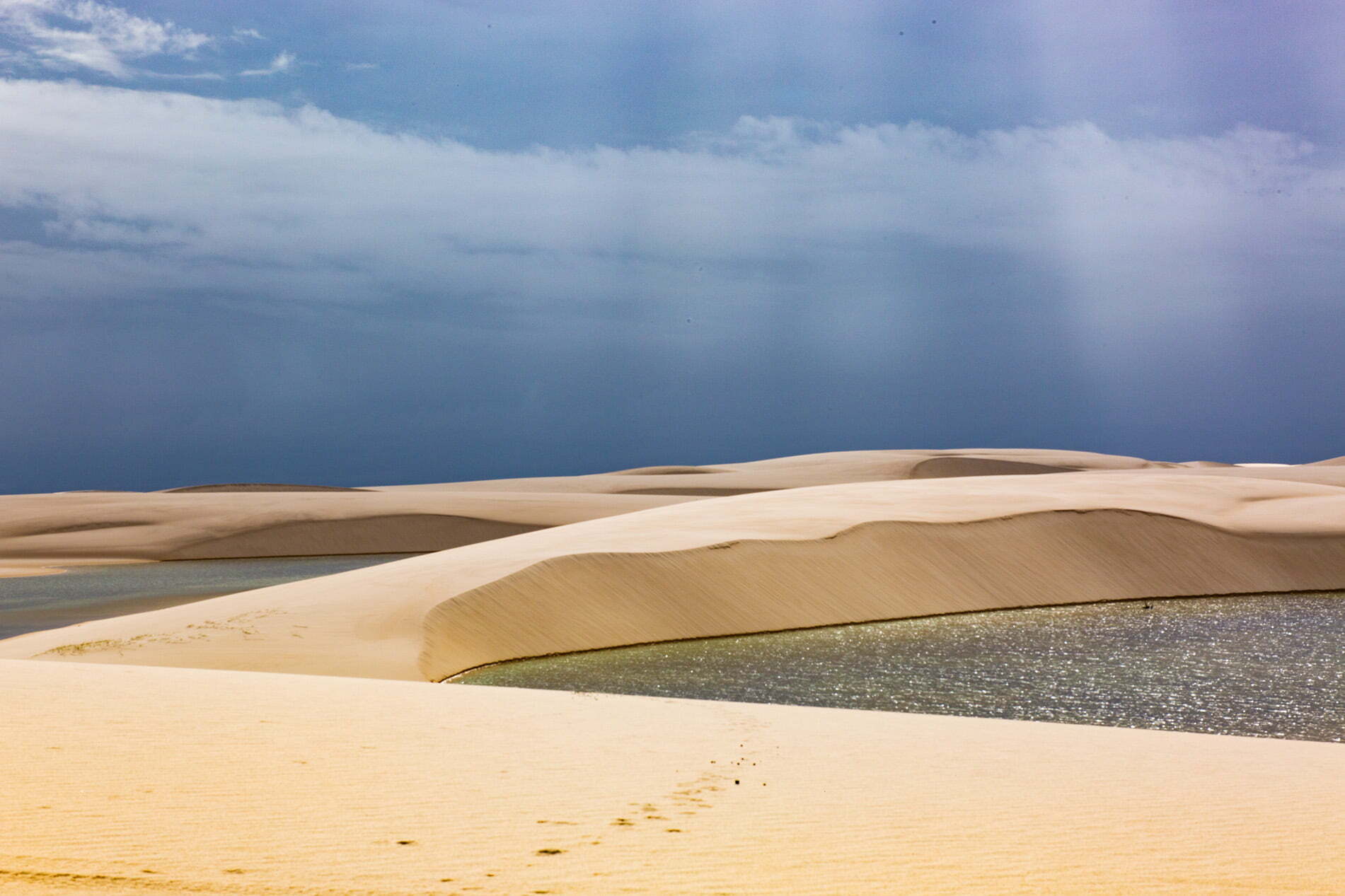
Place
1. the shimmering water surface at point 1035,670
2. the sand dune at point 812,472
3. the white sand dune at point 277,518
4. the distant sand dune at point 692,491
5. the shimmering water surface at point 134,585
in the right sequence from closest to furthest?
1. the shimmering water surface at point 1035,670
2. the shimmering water surface at point 134,585
3. the white sand dune at point 277,518
4. the distant sand dune at point 692,491
5. the sand dune at point 812,472

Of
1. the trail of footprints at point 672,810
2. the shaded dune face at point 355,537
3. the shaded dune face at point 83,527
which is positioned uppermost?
the trail of footprints at point 672,810

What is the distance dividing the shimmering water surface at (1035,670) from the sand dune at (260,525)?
66.1 feet

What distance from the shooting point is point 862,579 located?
55.2 feet

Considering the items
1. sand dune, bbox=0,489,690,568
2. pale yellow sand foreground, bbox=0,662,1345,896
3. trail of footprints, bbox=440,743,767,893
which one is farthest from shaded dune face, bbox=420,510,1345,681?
sand dune, bbox=0,489,690,568

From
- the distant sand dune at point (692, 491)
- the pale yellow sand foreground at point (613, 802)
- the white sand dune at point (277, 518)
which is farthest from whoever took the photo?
the distant sand dune at point (692, 491)

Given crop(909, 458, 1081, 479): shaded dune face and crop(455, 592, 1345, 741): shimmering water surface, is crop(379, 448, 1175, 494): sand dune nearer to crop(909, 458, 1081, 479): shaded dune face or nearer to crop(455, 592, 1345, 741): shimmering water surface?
crop(909, 458, 1081, 479): shaded dune face

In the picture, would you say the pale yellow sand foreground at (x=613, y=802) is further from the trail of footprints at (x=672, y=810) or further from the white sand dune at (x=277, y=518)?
the white sand dune at (x=277, y=518)

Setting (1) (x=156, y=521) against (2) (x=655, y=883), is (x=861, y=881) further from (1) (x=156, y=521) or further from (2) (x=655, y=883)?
(1) (x=156, y=521)

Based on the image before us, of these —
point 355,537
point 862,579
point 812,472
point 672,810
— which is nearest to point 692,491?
point 812,472

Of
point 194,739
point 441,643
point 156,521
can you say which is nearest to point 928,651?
point 441,643

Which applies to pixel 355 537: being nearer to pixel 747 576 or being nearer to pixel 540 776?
pixel 747 576

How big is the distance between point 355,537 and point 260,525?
2.89 meters

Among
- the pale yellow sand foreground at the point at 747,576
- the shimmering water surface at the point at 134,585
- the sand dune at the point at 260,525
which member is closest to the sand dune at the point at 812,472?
the sand dune at the point at 260,525

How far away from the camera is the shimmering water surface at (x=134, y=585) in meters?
17.8
